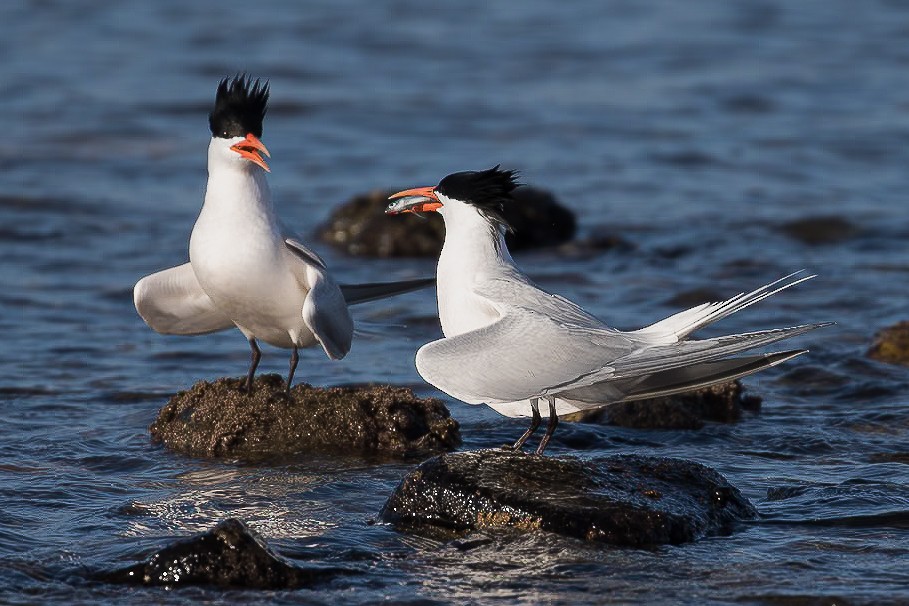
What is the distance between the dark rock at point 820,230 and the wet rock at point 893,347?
343 cm

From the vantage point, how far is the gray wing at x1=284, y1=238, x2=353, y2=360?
22.8ft

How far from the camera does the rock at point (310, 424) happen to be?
7000mm

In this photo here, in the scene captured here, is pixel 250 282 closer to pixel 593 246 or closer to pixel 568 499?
pixel 568 499

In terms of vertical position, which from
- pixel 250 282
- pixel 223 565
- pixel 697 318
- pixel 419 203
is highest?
pixel 419 203

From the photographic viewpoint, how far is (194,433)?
7.10 m

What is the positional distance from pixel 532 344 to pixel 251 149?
201cm

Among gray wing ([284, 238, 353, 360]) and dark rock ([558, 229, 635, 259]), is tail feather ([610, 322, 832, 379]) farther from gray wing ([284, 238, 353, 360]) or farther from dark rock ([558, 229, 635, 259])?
dark rock ([558, 229, 635, 259])

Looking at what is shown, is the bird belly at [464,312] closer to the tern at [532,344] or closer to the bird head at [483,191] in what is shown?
the tern at [532,344]

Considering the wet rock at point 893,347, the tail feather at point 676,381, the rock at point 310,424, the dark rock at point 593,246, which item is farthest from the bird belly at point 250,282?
the dark rock at point 593,246

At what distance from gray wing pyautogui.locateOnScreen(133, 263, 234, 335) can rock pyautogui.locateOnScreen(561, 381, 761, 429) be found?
201 centimetres

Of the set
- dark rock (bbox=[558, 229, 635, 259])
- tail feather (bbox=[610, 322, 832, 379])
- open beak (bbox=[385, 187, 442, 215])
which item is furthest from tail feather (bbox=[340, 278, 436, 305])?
dark rock (bbox=[558, 229, 635, 259])

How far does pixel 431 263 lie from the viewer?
39.3ft

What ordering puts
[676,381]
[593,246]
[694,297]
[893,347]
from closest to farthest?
[676,381] < [893,347] < [694,297] < [593,246]

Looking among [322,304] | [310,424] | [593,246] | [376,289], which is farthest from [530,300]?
[593,246]
